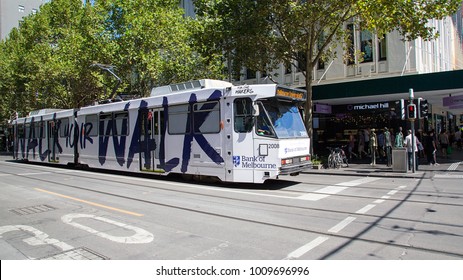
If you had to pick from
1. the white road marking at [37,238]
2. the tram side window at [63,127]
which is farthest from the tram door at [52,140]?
the white road marking at [37,238]

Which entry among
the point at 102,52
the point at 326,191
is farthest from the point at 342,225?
the point at 102,52

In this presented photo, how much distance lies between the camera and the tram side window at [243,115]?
10.6 meters

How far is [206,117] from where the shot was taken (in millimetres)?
11742

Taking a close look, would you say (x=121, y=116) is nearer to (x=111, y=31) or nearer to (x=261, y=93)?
(x=261, y=93)

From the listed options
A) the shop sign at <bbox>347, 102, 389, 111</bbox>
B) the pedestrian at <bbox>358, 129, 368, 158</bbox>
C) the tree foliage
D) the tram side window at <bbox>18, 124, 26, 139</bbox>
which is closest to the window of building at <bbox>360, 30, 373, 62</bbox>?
the shop sign at <bbox>347, 102, 389, 111</bbox>

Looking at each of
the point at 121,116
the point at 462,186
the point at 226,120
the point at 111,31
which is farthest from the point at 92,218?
the point at 111,31

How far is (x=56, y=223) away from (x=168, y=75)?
735 inches

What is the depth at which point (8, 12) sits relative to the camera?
74.0 meters

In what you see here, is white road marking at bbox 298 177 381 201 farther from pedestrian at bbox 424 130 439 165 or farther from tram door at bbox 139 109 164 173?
pedestrian at bbox 424 130 439 165

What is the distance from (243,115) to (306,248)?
603 cm

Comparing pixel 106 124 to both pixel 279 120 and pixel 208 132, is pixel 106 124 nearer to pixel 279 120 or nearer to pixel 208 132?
pixel 208 132

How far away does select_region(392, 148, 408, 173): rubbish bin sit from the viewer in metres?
15.1

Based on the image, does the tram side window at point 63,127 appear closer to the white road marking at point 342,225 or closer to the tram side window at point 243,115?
the tram side window at point 243,115

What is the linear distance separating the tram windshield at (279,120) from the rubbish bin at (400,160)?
5981mm
